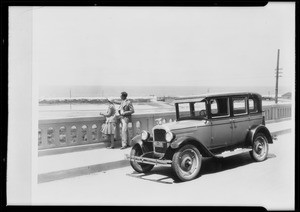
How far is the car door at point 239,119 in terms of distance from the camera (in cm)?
746

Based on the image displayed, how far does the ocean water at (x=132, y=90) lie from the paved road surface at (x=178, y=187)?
148 centimetres

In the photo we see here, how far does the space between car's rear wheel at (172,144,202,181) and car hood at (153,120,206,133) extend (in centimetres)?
36

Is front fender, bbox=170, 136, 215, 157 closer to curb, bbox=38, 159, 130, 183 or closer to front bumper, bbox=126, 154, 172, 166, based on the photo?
front bumper, bbox=126, 154, 172, 166

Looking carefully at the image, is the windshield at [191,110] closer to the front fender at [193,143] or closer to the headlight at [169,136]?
the front fender at [193,143]

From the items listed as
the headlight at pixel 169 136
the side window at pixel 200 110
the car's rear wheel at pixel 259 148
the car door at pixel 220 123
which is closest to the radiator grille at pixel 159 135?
the headlight at pixel 169 136

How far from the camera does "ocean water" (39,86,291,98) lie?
7117mm

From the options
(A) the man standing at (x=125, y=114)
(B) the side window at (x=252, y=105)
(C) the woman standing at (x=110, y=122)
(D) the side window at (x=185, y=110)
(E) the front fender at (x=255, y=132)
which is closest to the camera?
(D) the side window at (x=185, y=110)

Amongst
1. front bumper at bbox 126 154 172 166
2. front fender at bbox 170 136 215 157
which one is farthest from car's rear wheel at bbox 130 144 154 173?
front fender at bbox 170 136 215 157

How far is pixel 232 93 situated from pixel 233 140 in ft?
3.23

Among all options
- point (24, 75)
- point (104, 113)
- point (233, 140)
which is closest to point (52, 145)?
point (104, 113)

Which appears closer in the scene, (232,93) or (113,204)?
(113,204)
